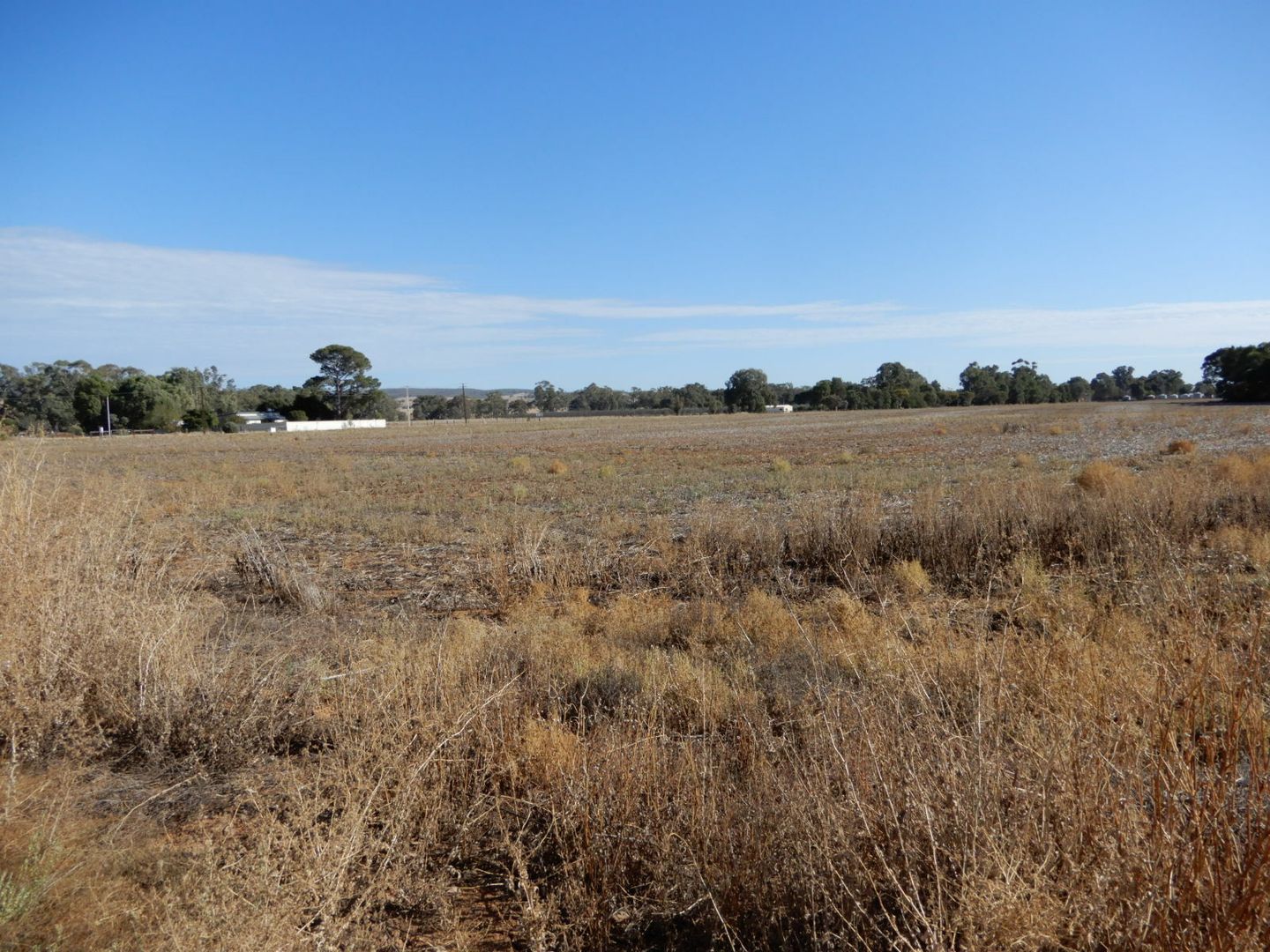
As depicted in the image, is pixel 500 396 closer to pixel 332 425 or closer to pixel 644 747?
pixel 332 425

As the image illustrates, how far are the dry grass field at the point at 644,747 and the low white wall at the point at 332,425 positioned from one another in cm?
8634

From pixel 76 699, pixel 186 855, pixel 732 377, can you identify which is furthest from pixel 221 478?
pixel 732 377

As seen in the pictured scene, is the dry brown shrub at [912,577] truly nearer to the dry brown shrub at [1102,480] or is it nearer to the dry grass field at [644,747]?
the dry grass field at [644,747]

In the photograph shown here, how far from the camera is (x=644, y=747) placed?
4.35 metres

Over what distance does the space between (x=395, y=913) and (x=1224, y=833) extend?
3.02m

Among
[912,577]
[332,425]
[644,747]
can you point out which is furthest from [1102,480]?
[332,425]

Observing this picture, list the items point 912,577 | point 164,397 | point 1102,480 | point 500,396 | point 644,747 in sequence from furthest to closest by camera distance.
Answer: point 500,396 < point 164,397 < point 1102,480 < point 912,577 < point 644,747

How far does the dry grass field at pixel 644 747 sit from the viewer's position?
8.56ft

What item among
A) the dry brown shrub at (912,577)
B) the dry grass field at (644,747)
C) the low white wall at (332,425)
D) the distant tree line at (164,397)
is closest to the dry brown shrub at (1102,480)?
the dry grass field at (644,747)

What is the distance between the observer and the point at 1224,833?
237 cm

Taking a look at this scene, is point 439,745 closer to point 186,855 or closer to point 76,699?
point 186,855

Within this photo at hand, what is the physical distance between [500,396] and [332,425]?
64.4 metres

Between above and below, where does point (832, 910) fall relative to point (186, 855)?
above

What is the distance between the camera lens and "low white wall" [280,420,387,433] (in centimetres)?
9194
